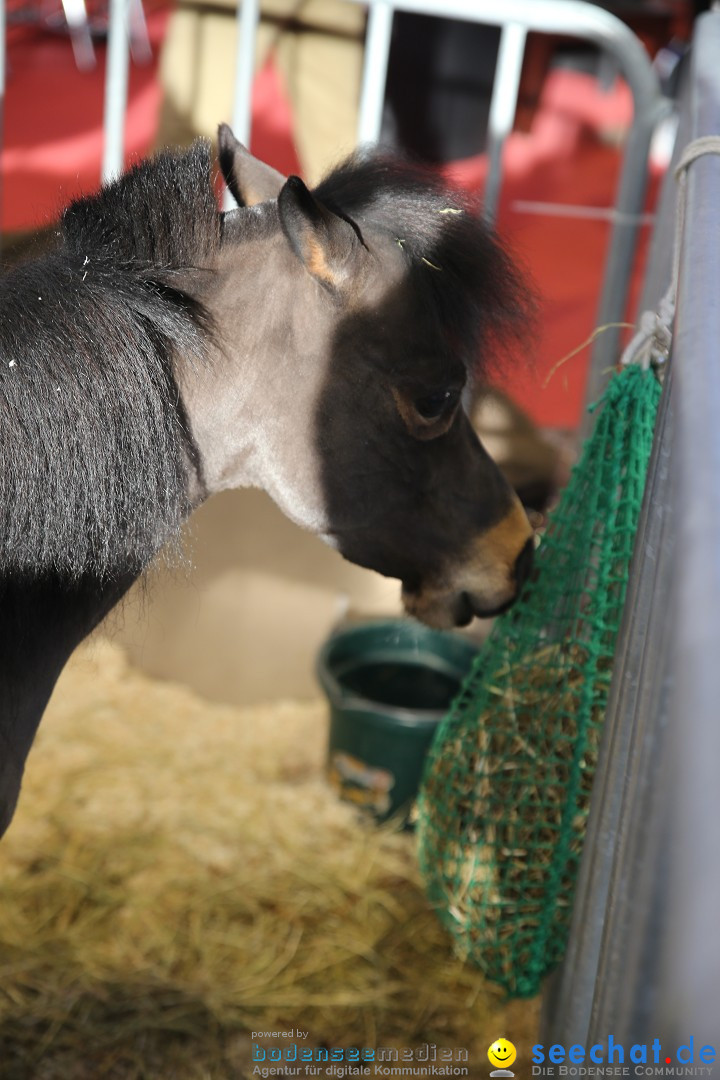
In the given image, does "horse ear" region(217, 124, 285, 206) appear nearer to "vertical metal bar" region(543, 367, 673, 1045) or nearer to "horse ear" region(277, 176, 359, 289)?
"horse ear" region(277, 176, 359, 289)

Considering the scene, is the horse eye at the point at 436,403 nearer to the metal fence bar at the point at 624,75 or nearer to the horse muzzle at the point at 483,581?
the horse muzzle at the point at 483,581

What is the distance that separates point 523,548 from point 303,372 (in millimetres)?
530

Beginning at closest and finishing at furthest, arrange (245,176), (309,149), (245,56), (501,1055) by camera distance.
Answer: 1. (245,176)
2. (501,1055)
3. (245,56)
4. (309,149)

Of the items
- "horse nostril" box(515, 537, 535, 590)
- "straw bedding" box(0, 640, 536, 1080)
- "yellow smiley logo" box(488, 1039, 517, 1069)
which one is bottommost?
"straw bedding" box(0, 640, 536, 1080)

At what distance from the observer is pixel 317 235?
1.32 m

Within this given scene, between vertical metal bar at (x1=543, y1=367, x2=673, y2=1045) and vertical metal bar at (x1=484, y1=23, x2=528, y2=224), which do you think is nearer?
vertical metal bar at (x1=543, y1=367, x2=673, y2=1045)

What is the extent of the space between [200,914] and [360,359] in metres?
1.57

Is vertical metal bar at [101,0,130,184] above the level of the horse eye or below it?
above

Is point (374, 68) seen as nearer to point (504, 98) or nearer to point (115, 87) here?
point (504, 98)

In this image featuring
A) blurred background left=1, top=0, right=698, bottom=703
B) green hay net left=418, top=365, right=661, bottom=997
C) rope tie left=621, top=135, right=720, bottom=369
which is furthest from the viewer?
blurred background left=1, top=0, right=698, bottom=703

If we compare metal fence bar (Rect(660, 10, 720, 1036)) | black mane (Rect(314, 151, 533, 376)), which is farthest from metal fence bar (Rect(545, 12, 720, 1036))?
black mane (Rect(314, 151, 533, 376))

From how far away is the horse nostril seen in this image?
1.65m

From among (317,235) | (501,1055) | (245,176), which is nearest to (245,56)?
(245,176)

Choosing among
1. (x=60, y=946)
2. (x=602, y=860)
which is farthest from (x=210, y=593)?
(x=602, y=860)
